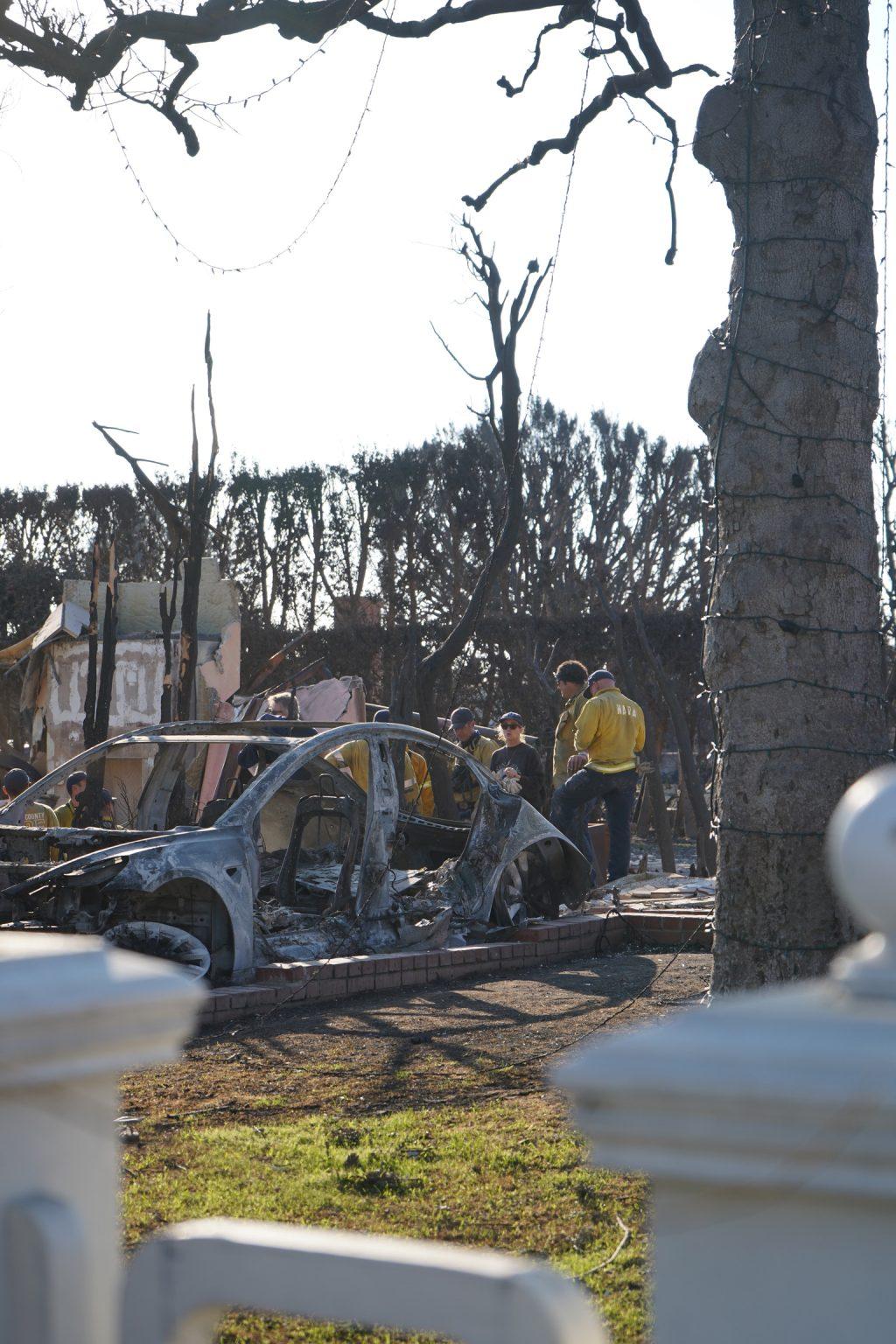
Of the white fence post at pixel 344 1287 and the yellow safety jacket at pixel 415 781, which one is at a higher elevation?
the yellow safety jacket at pixel 415 781

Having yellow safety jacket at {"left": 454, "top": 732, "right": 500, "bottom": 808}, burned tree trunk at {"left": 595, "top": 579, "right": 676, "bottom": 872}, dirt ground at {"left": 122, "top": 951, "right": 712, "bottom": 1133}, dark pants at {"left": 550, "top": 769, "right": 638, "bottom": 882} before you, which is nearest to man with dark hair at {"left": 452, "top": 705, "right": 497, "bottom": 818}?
yellow safety jacket at {"left": 454, "top": 732, "right": 500, "bottom": 808}

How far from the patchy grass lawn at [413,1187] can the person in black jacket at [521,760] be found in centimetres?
712

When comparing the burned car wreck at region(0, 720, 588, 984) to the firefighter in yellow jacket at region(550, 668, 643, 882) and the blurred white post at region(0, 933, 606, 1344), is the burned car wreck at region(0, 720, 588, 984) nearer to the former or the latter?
the firefighter in yellow jacket at region(550, 668, 643, 882)

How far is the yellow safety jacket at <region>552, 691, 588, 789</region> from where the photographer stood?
13281mm

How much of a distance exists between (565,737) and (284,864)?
4.23 meters

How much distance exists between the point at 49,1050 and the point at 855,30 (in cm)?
490

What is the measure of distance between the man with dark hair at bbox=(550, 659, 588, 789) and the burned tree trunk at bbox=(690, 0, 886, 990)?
25.2ft

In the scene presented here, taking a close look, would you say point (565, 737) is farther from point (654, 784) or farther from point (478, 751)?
point (654, 784)

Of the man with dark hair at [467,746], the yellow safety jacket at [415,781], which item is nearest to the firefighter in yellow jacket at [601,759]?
the man with dark hair at [467,746]

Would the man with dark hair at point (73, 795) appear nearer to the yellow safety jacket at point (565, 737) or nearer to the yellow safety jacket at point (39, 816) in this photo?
the yellow safety jacket at point (39, 816)

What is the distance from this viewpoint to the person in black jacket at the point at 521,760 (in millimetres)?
12641

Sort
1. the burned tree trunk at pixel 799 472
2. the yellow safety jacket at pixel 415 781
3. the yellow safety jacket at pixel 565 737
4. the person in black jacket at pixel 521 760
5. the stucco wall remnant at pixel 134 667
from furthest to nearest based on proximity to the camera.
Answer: the stucco wall remnant at pixel 134 667
the yellow safety jacket at pixel 565 737
the person in black jacket at pixel 521 760
the yellow safety jacket at pixel 415 781
the burned tree trunk at pixel 799 472

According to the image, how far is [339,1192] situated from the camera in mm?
4484

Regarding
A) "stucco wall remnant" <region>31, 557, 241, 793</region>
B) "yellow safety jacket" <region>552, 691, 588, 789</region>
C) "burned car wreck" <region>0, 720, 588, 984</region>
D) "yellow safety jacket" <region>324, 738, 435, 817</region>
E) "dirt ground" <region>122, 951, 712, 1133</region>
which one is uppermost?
"stucco wall remnant" <region>31, 557, 241, 793</region>
